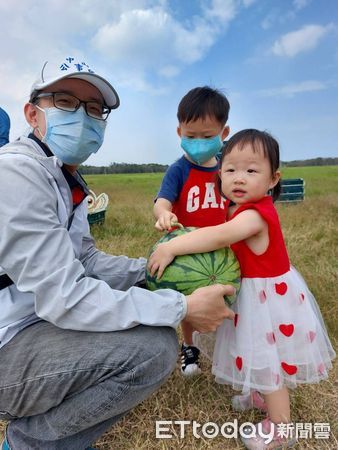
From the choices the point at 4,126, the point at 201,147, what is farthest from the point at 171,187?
the point at 4,126

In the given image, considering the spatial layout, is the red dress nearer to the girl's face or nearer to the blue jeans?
the girl's face

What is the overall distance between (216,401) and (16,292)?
61.8 inches

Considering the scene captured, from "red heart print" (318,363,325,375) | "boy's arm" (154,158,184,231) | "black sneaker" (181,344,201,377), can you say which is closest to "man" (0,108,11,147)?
"boy's arm" (154,158,184,231)

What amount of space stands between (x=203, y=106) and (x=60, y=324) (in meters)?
1.86

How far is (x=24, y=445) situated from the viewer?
2172mm

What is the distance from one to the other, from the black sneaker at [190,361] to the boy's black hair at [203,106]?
1.79 metres

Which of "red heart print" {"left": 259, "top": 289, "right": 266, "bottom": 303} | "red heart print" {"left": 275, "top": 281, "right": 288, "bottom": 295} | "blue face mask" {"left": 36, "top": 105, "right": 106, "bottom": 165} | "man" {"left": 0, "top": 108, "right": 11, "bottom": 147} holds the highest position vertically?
"man" {"left": 0, "top": 108, "right": 11, "bottom": 147}

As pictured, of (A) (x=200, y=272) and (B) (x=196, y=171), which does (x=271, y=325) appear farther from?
(B) (x=196, y=171)

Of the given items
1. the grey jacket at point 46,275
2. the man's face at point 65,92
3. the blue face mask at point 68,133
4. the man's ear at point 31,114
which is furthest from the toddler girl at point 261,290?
the man's ear at point 31,114

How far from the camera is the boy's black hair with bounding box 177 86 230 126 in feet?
9.81

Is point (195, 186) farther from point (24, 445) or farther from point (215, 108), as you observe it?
point (24, 445)

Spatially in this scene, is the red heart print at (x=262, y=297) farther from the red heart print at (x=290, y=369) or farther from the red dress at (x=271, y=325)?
the red heart print at (x=290, y=369)

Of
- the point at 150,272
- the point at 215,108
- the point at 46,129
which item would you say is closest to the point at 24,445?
the point at 150,272

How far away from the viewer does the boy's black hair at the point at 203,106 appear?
299 centimetres
